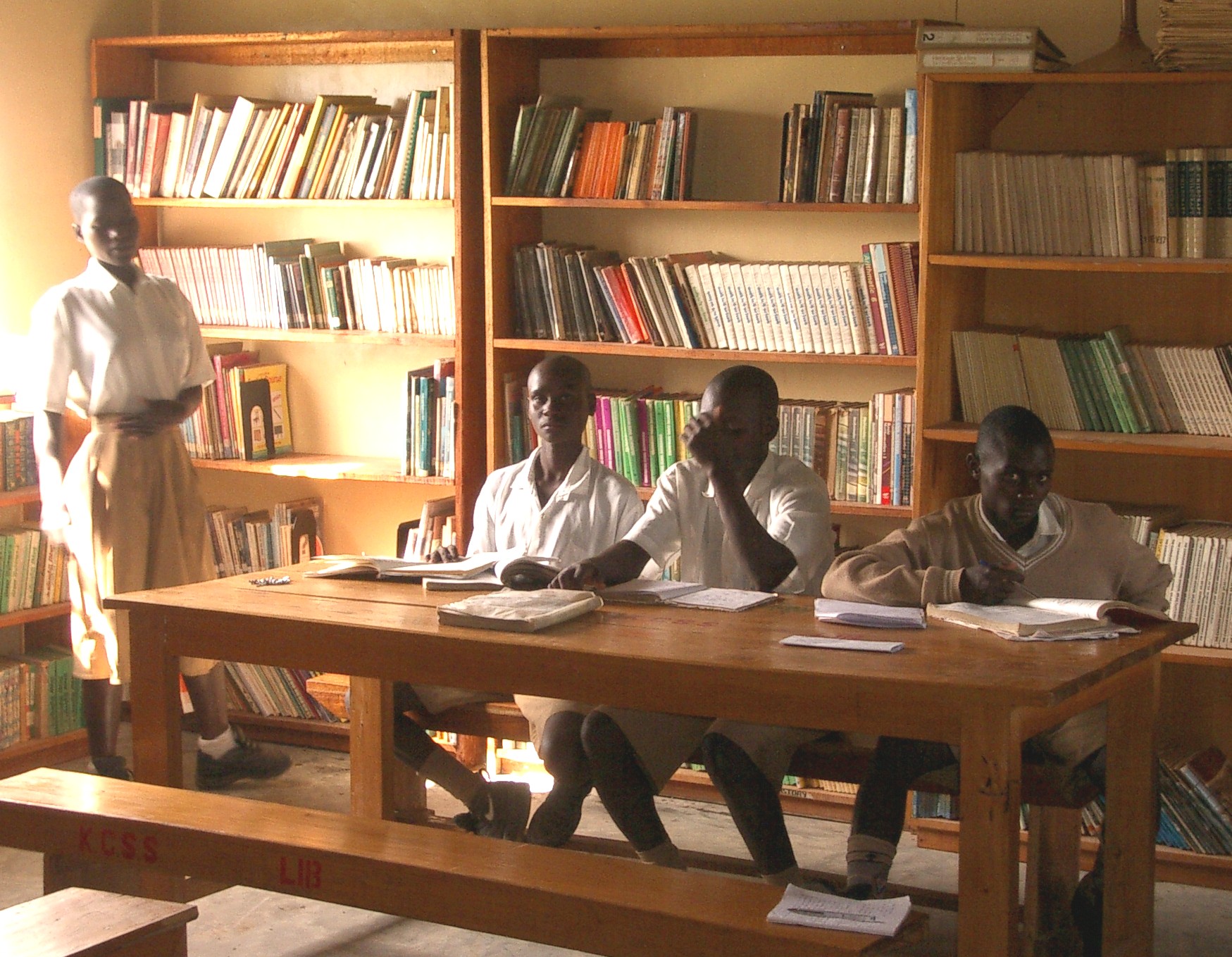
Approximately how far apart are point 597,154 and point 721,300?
0.53 meters

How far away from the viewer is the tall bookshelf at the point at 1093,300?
3.87m

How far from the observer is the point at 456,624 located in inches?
116

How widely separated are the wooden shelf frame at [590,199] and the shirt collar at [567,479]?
0.69 meters

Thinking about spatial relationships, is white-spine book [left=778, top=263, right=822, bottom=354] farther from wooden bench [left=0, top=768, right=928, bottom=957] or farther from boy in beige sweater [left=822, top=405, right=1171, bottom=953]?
wooden bench [left=0, top=768, right=928, bottom=957]

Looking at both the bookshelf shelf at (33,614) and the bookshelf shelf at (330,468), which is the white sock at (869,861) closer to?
the bookshelf shelf at (330,468)

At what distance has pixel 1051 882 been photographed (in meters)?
3.22

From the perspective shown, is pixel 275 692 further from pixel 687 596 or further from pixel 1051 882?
pixel 1051 882

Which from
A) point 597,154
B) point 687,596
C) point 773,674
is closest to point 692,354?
point 597,154

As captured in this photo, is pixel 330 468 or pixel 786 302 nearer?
pixel 786 302

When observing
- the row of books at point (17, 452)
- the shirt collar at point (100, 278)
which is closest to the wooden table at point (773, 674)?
the shirt collar at point (100, 278)

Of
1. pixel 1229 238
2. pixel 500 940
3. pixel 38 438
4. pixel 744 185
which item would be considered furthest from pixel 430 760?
pixel 1229 238

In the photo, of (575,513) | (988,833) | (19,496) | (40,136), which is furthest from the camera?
(40,136)

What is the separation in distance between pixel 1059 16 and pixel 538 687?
2.37m

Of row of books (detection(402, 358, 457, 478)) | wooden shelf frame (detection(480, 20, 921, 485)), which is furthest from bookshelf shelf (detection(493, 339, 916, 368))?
row of books (detection(402, 358, 457, 478))
